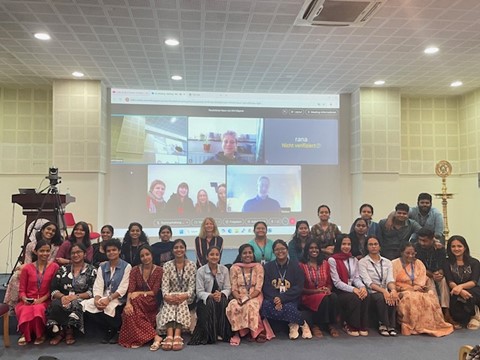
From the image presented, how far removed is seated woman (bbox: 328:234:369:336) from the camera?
12.6 feet

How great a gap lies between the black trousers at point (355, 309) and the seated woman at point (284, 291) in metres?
0.41

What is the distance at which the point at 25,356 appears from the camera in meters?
3.33

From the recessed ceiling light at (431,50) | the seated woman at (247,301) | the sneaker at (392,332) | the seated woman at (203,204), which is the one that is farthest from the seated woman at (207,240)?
the recessed ceiling light at (431,50)

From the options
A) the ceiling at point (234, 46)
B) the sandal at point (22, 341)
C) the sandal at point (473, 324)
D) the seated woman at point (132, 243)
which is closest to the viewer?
the sandal at point (22, 341)

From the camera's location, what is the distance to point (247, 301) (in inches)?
148

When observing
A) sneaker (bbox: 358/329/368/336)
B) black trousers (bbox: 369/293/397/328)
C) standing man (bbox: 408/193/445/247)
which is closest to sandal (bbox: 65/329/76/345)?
sneaker (bbox: 358/329/368/336)

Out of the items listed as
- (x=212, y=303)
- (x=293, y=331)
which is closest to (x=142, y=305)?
(x=212, y=303)

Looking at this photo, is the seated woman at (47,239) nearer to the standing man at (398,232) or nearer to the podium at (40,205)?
the podium at (40,205)

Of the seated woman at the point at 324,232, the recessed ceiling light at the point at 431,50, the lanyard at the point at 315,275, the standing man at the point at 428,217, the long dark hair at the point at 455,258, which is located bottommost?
the lanyard at the point at 315,275

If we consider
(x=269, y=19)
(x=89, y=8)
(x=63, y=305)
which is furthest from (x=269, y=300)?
(x=89, y=8)

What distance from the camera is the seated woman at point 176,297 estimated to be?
11.9 ft

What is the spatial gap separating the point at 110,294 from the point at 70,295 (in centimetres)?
36

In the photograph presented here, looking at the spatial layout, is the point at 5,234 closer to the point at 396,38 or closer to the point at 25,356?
the point at 25,356

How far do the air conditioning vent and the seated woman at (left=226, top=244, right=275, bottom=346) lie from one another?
2637 millimetres
